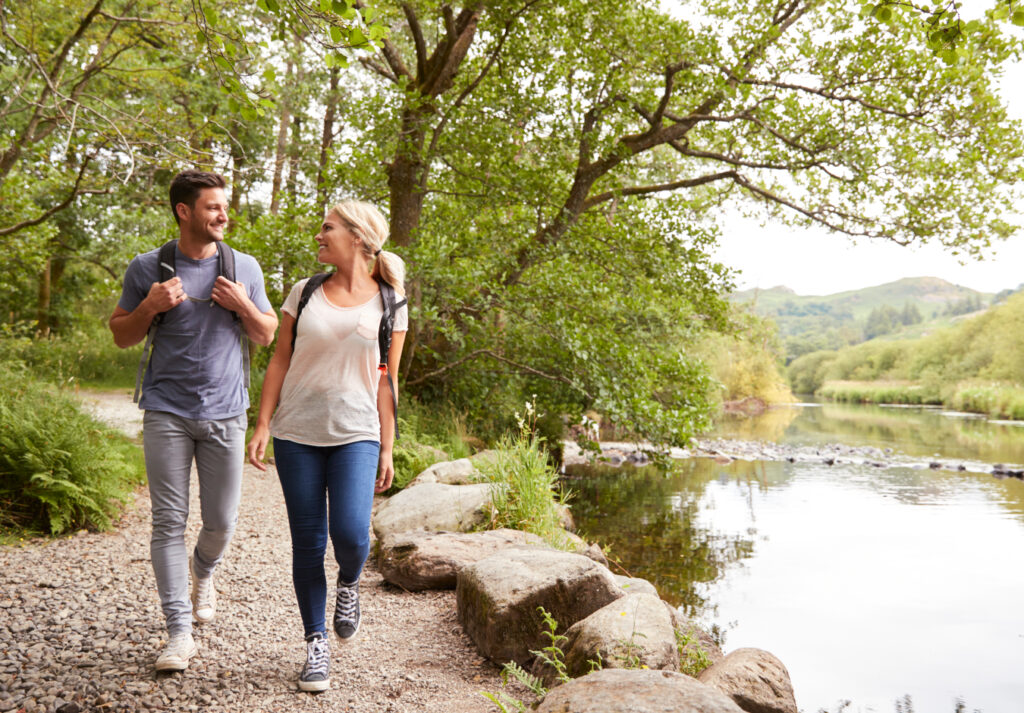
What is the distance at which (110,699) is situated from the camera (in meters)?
2.69

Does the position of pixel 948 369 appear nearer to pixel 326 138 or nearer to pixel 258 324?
pixel 326 138

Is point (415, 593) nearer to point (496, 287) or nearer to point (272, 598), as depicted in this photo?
point (272, 598)

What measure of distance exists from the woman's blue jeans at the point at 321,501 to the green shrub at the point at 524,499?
115 inches

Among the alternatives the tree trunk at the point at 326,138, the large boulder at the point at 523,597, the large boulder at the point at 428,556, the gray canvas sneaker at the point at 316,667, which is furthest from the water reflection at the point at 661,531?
the tree trunk at the point at 326,138

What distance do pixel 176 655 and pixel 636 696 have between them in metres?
1.93

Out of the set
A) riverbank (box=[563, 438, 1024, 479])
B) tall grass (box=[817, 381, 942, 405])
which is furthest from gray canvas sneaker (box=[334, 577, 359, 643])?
tall grass (box=[817, 381, 942, 405])

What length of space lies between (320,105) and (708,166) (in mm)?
8364

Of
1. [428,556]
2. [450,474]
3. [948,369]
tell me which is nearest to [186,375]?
[428,556]

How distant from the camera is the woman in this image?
2.75 m

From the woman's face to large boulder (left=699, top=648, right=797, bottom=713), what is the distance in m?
2.48

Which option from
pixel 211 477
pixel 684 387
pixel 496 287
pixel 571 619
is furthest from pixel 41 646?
pixel 684 387

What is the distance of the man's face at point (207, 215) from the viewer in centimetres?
292

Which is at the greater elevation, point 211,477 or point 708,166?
point 708,166

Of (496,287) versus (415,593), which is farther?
(496,287)
